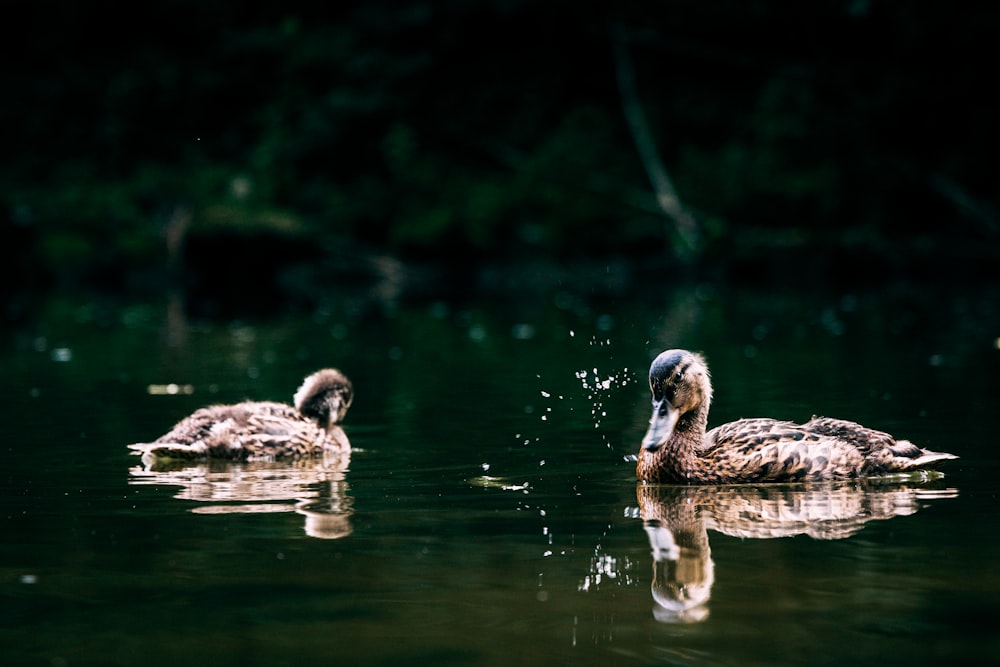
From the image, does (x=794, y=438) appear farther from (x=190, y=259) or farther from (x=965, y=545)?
(x=190, y=259)

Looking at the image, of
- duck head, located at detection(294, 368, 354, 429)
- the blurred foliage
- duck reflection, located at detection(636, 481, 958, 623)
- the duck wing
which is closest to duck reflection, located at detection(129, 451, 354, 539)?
duck head, located at detection(294, 368, 354, 429)

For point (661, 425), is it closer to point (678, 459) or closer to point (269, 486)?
point (678, 459)

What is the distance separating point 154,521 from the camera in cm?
775

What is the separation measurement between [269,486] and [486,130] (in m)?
30.9

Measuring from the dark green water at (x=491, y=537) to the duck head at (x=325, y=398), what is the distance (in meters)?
0.35

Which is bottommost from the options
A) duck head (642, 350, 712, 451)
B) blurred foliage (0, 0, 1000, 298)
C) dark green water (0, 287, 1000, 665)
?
dark green water (0, 287, 1000, 665)

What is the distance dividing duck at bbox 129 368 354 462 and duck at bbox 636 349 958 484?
239 centimetres

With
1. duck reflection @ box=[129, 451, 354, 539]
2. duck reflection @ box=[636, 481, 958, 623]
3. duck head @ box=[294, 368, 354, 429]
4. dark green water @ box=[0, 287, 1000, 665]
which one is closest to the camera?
dark green water @ box=[0, 287, 1000, 665]

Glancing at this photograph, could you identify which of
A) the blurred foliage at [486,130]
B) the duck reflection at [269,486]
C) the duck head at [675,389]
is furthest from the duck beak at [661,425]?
the blurred foliage at [486,130]

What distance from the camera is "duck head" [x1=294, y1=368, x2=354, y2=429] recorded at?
35.4 ft

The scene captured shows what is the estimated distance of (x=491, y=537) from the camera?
23.8 feet

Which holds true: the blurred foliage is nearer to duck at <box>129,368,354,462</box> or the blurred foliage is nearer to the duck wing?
duck at <box>129,368,354,462</box>

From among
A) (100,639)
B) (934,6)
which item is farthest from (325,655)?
(934,6)

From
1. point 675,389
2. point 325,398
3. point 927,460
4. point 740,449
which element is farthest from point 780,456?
point 325,398
